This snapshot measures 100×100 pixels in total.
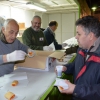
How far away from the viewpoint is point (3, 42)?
1.54 metres

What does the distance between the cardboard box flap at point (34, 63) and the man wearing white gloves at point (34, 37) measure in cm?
68

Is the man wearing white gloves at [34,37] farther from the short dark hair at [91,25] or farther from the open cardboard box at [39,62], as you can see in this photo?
the short dark hair at [91,25]

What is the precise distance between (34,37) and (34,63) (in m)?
0.93

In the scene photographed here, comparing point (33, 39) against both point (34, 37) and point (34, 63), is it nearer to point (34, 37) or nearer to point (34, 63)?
point (34, 37)

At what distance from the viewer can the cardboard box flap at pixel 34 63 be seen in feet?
5.57

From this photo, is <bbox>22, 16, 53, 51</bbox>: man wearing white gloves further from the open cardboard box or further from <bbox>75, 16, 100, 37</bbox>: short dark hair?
<bbox>75, 16, 100, 37</bbox>: short dark hair

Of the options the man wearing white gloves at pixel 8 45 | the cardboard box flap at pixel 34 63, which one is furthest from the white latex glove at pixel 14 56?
the cardboard box flap at pixel 34 63

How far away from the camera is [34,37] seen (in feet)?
8.38

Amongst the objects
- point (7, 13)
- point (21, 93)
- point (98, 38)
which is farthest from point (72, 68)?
point (7, 13)

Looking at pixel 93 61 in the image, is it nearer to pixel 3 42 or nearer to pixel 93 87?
pixel 93 87

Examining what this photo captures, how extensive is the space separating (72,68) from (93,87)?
21.1 inches

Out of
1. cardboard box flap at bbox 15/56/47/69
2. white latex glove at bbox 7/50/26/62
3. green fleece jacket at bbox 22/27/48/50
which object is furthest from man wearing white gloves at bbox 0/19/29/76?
green fleece jacket at bbox 22/27/48/50

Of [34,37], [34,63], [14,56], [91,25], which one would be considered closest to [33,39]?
[34,37]

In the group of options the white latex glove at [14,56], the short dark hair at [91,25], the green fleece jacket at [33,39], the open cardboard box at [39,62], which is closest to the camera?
the short dark hair at [91,25]
